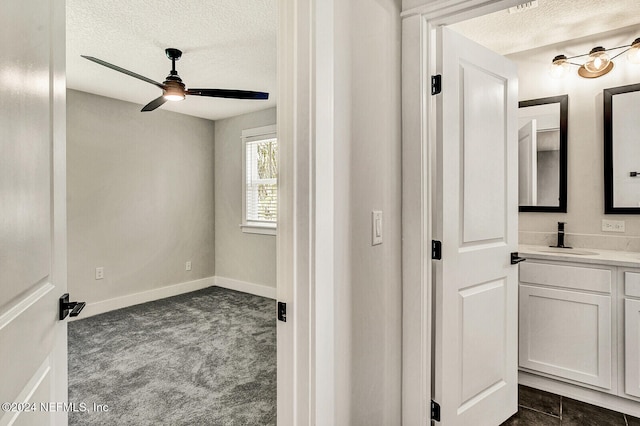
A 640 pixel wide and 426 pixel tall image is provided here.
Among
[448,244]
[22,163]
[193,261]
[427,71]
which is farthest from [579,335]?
[193,261]

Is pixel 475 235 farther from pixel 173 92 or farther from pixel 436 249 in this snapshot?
pixel 173 92

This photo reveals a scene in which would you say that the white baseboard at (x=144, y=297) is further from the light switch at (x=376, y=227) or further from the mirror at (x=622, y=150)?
the mirror at (x=622, y=150)

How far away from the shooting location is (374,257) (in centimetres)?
134

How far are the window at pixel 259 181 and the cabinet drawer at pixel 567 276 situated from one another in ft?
9.56

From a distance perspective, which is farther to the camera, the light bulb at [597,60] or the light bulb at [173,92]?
the light bulb at [173,92]

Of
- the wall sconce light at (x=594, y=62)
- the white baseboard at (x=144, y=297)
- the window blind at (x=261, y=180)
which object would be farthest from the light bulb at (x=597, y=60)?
the white baseboard at (x=144, y=297)

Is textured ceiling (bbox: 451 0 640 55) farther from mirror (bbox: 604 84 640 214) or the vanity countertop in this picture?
the vanity countertop

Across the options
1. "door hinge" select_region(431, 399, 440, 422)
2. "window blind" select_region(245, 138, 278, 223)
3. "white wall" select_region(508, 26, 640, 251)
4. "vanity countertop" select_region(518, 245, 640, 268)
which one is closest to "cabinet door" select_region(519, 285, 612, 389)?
"vanity countertop" select_region(518, 245, 640, 268)

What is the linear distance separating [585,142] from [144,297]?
4.76m

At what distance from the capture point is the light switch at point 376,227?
1.32 m

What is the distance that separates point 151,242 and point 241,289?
1.32m

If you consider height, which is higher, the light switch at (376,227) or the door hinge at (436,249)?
the light switch at (376,227)

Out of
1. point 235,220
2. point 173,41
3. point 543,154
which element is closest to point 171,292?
point 235,220

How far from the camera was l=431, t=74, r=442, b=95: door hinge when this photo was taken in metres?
1.50
